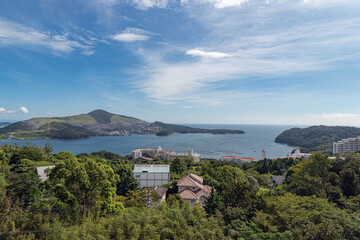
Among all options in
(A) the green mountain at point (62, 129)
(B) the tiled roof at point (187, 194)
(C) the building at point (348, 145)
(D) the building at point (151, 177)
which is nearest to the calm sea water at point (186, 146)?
(A) the green mountain at point (62, 129)

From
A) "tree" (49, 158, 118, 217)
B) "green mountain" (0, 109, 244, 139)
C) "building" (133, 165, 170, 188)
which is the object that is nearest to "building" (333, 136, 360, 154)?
"building" (133, 165, 170, 188)

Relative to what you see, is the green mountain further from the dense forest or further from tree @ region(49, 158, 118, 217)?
tree @ region(49, 158, 118, 217)

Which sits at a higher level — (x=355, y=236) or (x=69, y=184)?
(x=69, y=184)

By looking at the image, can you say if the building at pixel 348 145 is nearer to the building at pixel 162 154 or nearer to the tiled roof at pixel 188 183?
the building at pixel 162 154

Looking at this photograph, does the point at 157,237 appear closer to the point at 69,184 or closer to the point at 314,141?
the point at 69,184

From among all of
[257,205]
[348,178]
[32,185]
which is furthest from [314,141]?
[32,185]

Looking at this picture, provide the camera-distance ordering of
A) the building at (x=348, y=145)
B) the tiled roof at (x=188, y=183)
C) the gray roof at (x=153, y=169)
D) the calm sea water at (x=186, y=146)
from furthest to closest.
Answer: the calm sea water at (x=186, y=146) < the building at (x=348, y=145) < the gray roof at (x=153, y=169) < the tiled roof at (x=188, y=183)

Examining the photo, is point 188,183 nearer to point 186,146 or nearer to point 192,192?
point 192,192
